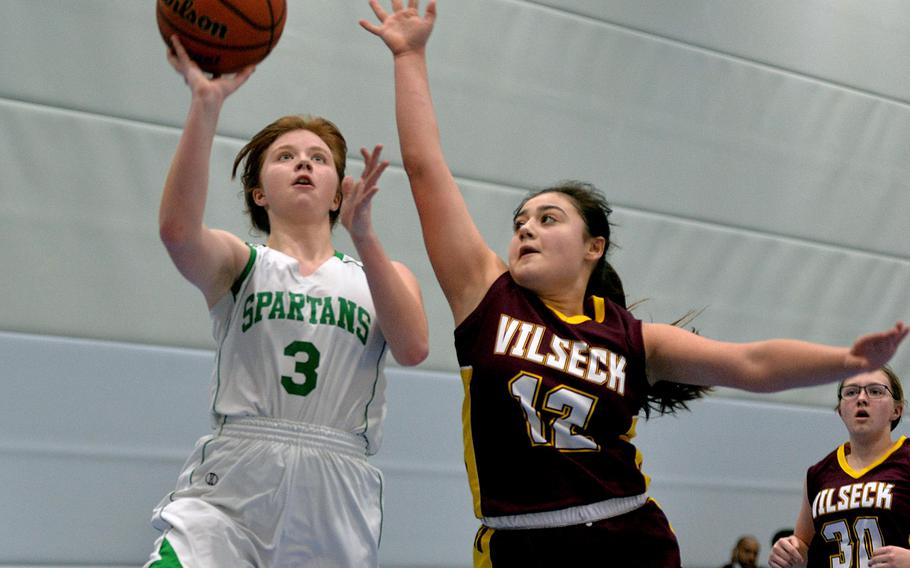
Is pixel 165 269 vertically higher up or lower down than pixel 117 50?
lower down

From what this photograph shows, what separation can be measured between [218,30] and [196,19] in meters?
0.06

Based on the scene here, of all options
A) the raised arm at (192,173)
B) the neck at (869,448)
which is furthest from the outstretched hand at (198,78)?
the neck at (869,448)

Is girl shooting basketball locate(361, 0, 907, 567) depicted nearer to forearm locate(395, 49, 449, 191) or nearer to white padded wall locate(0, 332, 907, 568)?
forearm locate(395, 49, 449, 191)

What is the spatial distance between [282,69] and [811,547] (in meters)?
3.22

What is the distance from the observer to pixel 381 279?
8.86ft

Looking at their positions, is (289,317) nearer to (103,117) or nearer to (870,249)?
(103,117)

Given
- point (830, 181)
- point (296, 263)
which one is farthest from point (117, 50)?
point (830, 181)

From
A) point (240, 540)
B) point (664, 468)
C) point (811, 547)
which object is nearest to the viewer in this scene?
point (240, 540)

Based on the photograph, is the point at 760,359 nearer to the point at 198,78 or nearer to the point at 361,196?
the point at 361,196

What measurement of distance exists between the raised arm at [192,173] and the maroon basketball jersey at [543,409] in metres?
0.70

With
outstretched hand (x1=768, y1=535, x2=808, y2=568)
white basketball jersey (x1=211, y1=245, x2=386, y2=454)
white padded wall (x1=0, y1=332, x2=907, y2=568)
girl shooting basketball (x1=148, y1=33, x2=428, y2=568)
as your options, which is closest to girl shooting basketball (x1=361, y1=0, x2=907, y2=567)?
girl shooting basketball (x1=148, y1=33, x2=428, y2=568)

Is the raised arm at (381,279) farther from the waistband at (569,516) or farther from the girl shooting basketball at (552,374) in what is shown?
the waistband at (569,516)

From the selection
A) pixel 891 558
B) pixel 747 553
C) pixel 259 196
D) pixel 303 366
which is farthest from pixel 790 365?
pixel 747 553

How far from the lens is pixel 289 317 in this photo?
9.35ft
